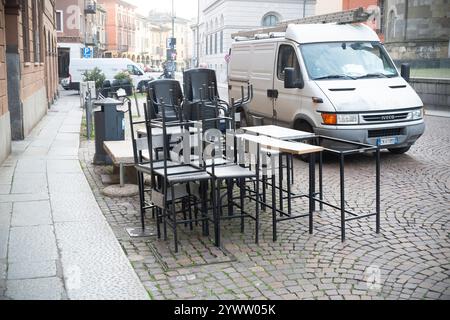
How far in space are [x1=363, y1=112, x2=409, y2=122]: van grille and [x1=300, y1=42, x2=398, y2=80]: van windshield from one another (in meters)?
0.96

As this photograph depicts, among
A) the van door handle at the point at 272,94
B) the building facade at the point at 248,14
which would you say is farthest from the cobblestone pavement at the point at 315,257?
the building facade at the point at 248,14

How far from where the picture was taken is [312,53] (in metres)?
10.8

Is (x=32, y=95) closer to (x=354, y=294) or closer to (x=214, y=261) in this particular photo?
(x=214, y=261)

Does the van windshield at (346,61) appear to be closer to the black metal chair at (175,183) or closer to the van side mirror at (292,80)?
the van side mirror at (292,80)

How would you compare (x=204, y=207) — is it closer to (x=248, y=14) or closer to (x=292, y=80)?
(x=292, y=80)

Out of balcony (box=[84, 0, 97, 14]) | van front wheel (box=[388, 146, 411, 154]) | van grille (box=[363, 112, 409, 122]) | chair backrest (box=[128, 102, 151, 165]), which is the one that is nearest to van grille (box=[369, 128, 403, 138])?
van grille (box=[363, 112, 409, 122])

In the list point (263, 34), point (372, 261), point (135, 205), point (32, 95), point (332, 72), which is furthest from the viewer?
point (32, 95)

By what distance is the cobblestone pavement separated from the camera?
14.8ft

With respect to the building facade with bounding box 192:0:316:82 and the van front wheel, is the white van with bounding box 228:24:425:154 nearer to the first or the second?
the van front wheel

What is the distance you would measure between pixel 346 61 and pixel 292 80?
1.12 m

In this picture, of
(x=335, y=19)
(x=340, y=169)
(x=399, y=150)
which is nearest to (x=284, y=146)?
(x=340, y=169)

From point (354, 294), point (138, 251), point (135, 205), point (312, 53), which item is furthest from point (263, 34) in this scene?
point (354, 294)

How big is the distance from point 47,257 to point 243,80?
8.86 m
